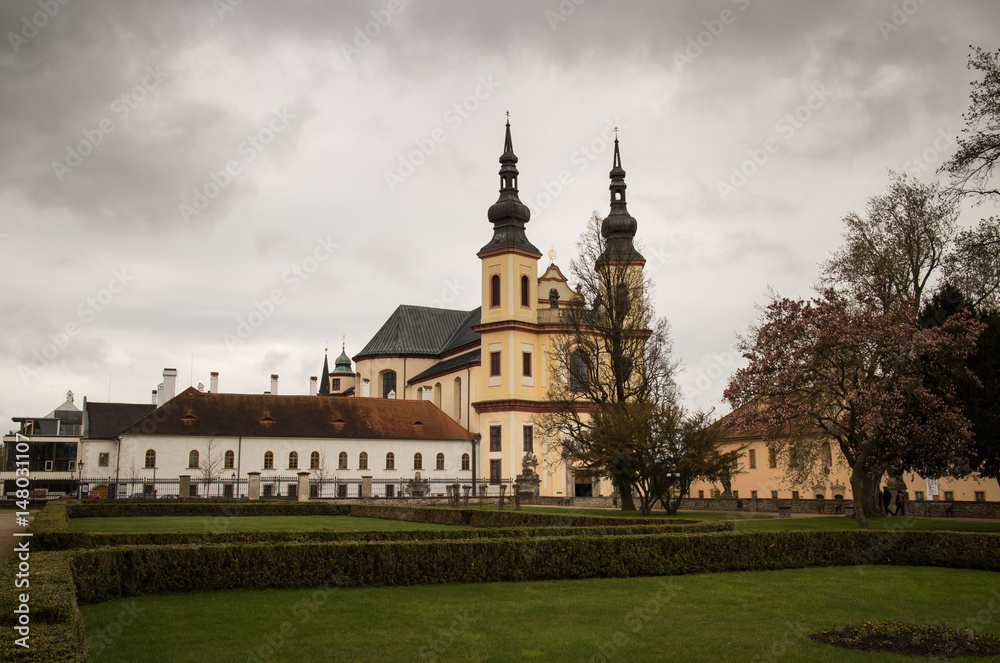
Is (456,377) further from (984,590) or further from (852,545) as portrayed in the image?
(984,590)

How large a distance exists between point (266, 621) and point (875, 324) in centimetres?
2076

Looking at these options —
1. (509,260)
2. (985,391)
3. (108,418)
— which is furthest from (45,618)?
(108,418)

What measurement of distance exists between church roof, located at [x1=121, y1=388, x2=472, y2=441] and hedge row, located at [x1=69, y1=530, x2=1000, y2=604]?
1526 inches

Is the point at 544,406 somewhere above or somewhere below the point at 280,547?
above

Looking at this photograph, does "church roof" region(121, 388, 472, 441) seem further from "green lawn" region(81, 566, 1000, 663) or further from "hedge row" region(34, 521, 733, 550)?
"green lawn" region(81, 566, 1000, 663)

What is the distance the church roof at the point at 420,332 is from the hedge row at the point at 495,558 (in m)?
51.7

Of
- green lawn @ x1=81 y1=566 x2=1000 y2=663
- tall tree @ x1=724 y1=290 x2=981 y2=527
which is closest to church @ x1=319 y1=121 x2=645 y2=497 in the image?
tall tree @ x1=724 y1=290 x2=981 y2=527

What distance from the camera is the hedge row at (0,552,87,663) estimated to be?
21.1 feet

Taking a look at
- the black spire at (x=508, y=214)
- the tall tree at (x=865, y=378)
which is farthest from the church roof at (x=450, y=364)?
the tall tree at (x=865, y=378)

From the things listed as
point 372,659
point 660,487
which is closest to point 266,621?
point 372,659

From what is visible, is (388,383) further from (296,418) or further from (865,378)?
(865,378)

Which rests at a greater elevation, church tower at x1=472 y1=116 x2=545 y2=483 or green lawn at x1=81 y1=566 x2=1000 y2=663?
church tower at x1=472 y1=116 x2=545 y2=483

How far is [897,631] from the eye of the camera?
1038cm

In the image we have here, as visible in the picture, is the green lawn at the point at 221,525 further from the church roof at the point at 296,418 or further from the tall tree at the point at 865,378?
the church roof at the point at 296,418
